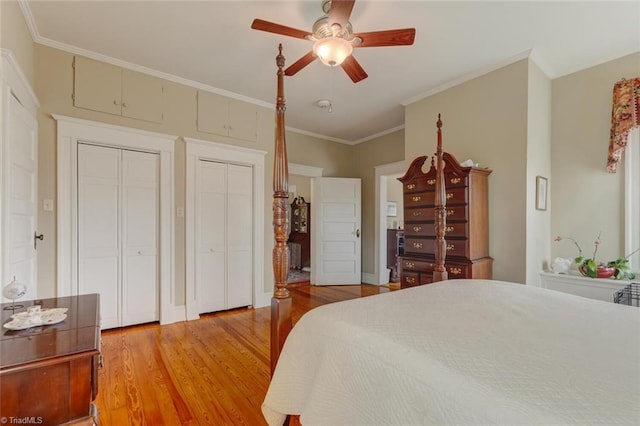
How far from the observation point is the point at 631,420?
568mm

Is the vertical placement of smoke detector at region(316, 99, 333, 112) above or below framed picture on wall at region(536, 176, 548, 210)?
above

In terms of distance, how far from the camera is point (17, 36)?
82.5 inches

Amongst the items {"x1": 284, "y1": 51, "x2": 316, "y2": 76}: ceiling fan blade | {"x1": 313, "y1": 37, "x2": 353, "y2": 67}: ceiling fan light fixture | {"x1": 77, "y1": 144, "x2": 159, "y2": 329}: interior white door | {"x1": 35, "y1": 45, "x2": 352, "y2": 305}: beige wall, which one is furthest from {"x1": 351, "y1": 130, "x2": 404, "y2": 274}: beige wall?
{"x1": 77, "y1": 144, "x2": 159, "y2": 329}: interior white door

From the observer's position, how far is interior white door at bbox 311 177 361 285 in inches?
202

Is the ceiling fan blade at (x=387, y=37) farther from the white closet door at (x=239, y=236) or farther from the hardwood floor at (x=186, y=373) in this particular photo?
the hardwood floor at (x=186, y=373)

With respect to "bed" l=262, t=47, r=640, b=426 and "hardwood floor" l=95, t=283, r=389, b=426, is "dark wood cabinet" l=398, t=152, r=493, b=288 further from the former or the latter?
"hardwood floor" l=95, t=283, r=389, b=426

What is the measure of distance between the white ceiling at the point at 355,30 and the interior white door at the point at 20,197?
35.8 inches

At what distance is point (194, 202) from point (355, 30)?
239cm

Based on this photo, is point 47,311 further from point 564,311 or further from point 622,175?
point 622,175

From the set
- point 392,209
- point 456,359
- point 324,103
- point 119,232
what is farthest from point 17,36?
point 392,209

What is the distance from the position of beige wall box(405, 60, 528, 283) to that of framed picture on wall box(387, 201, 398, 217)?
325cm

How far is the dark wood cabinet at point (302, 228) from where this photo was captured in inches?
271

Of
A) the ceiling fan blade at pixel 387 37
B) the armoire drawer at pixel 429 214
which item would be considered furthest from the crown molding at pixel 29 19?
the armoire drawer at pixel 429 214

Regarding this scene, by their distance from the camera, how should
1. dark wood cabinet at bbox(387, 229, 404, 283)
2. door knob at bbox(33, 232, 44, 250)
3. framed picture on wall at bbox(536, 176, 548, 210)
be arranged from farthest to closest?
dark wood cabinet at bbox(387, 229, 404, 283), framed picture on wall at bbox(536, 176, 548, 210), door knob at bbox(33, 232, 44, 250)
